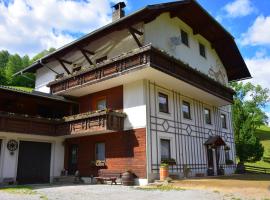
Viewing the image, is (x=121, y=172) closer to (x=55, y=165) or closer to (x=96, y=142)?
(x=96, y=142)

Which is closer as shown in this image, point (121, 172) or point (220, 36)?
point (121, 172)

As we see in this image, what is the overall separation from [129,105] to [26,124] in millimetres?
6370

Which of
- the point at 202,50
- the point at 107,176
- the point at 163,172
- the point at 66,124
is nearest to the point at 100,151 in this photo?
the point at 107,176

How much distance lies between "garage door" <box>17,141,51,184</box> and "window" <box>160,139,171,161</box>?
26.6 ft

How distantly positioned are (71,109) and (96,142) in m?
3.85

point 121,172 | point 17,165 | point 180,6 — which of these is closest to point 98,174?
point 121,172

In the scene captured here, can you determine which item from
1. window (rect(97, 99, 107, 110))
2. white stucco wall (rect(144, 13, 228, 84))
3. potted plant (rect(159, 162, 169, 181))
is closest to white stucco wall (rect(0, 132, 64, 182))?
window (rect(97, 99, 107, 110))

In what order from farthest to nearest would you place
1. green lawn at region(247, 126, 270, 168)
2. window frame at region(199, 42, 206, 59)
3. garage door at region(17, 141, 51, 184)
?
green lawn at region(247, 126, 270, 168), window frame at region(199, 42, 206, 59), garage door at region(17, 141, 51, 184)

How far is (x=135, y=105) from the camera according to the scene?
701 inches

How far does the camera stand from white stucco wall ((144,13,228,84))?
61.7 ft

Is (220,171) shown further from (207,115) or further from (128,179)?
(128,179)

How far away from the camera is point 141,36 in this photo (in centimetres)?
1800

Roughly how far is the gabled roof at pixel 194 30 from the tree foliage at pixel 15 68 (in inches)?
781

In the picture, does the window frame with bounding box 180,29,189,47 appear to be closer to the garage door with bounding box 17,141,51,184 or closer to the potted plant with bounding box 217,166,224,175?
the potted plant with bounding box 217,166,224,175
